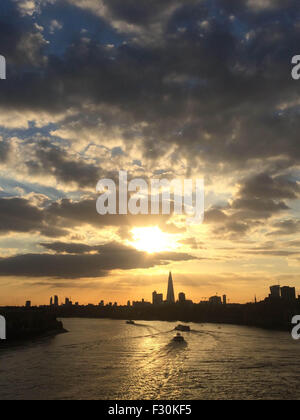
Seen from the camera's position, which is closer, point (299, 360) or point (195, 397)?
point (195, 397)

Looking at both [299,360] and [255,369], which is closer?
[255,369]

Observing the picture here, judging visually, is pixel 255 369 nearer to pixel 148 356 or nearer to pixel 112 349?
pixel 148 356

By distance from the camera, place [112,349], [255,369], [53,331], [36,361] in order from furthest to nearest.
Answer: [53,331] < [112,349] < [36,361] < [255,369]

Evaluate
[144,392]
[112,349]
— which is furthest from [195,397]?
[112,349]
